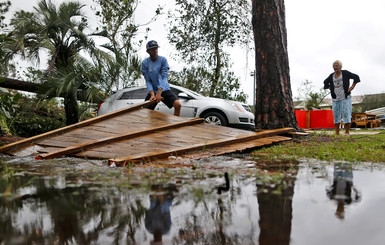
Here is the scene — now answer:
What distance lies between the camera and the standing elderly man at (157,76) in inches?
253

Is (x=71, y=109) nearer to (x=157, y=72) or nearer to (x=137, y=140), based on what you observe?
(x=157, y=72)

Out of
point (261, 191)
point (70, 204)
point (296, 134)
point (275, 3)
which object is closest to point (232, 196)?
point (261, 191)

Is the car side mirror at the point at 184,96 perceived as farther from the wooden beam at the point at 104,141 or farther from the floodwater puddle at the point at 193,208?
the floodwater puddle at the point at 193,208

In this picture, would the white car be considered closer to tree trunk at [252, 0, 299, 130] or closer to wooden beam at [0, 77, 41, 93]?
tree trunk at [252, 0, 299, 130]

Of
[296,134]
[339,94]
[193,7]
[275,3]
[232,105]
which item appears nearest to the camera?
[296,134]

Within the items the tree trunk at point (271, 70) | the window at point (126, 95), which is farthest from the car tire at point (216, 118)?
the window at point (126, 95)

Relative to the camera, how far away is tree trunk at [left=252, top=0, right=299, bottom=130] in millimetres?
6734

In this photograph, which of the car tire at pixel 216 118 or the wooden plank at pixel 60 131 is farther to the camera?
the car tire at pixel 216 118

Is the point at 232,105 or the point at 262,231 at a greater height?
the point at 232,105

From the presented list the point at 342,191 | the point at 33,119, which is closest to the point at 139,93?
the point at 33,119

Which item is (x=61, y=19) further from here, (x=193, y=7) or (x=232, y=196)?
(x=232, y=196)

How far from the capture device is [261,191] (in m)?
1.98

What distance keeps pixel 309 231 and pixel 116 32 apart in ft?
51.6

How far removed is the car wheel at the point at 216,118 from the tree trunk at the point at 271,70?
2.06 meters
